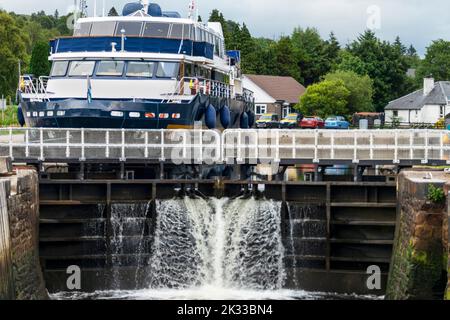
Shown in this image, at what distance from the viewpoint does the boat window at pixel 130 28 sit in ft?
145

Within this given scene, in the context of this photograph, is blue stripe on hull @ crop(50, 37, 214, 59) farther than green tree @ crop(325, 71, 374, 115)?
No

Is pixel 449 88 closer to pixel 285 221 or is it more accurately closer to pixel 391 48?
pixel 391 48

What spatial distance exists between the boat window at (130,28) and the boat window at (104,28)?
0.78ft

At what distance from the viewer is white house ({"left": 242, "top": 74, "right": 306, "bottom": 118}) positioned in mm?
107000

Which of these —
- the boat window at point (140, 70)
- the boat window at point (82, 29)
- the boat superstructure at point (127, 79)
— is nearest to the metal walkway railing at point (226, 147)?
the boat superstructure at point (127, 79)

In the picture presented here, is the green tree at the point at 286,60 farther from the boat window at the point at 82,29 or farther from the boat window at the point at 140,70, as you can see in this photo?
the boat window at the point at 140,70

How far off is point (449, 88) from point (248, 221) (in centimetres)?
7573

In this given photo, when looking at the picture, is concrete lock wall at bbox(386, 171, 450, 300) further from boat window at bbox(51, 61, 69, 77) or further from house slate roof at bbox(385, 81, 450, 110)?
house slate roof at bbox(385, 81, 450, 110)

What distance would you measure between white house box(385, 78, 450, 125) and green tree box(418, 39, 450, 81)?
32.8 metres

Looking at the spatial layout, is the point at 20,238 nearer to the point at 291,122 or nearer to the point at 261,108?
the point at 291,122

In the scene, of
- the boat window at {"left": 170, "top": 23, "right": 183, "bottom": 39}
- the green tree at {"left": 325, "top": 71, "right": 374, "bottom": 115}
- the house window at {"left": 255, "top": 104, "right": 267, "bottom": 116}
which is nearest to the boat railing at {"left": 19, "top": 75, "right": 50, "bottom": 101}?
the boat window at {"left": 170, "top": 23, "right": 183, "bottom": 39}

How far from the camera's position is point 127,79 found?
41000mm
